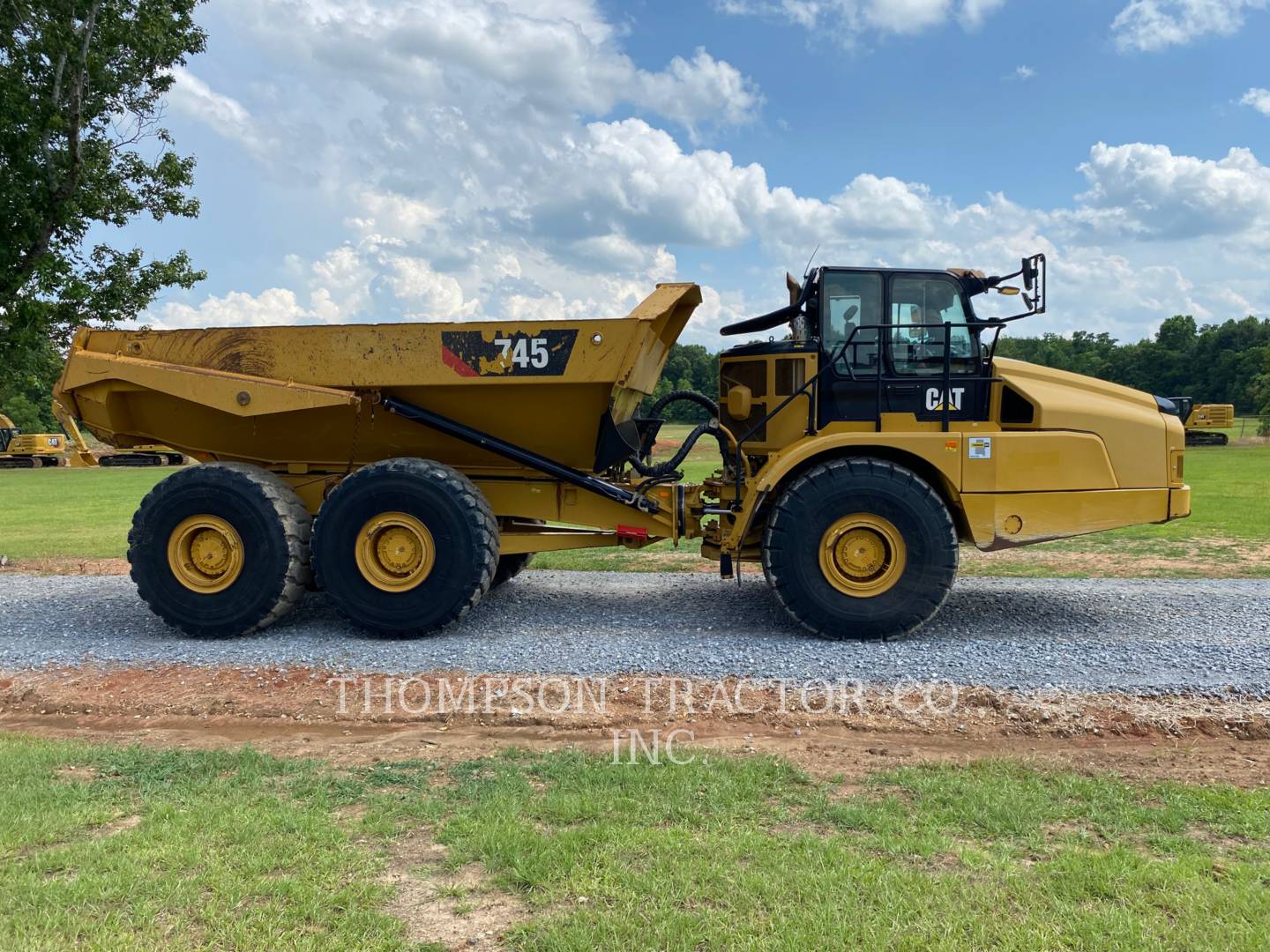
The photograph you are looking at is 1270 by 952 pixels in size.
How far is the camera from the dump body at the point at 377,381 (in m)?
6.65

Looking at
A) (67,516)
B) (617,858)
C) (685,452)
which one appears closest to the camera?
(617,858)

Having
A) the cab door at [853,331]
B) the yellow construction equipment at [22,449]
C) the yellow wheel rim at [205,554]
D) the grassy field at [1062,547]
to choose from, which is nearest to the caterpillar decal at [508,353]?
the cab door at [853,331]

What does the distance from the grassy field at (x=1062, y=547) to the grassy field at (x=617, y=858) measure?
20.8 feet

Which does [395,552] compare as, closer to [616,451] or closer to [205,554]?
[205,554]

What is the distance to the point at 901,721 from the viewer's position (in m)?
4.88

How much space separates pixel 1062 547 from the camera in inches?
480

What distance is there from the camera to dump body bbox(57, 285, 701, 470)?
21.8 feet

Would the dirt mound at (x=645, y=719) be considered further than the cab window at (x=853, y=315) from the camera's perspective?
No

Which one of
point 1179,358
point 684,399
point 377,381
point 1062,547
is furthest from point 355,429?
point 1179,358

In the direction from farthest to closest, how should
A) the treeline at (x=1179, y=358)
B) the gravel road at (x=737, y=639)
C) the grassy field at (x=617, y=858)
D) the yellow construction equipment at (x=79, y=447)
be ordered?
the treeline at (x=1179, y=358)
the yellow construction equipment at (x=79, y=447)
the gravel road at (x=737, y=639)
the grassy field at (x=617, y=858)

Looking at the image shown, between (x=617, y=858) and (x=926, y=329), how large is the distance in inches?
200

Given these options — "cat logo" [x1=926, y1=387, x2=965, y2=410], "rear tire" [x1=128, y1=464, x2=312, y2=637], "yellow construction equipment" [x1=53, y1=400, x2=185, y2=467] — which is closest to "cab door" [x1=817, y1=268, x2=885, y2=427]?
"cat logo" [x1=926, y1=387, x2=965, y2=410]

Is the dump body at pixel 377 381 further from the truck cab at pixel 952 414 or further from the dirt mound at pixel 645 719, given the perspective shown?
the dirt mound at pixel 645 719

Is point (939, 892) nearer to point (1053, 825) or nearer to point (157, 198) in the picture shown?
point (1053, 825)
